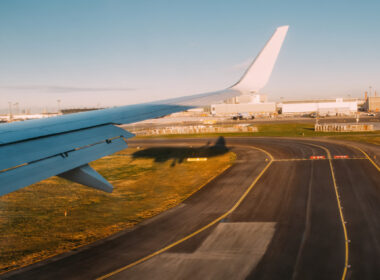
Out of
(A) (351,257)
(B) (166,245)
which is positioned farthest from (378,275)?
(B) (166,245)

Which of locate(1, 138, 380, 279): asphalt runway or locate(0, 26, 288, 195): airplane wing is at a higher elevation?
locate(0, 26, 288, 195): airplane wing

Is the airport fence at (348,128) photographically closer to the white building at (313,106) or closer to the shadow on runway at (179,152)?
the shadow on runway at (179,152)

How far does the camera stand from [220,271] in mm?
Result: 11438

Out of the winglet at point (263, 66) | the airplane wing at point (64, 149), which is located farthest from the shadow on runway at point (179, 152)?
the airplane wing at point (64, 149)

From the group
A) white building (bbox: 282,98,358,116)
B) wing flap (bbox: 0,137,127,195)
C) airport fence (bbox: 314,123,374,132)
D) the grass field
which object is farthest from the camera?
white building (bbox: 282,98,358,116)

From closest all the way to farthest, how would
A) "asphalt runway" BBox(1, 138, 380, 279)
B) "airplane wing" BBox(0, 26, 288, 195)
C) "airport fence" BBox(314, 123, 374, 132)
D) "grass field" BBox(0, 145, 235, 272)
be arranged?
"airplane wing" BBox(0, 26, 288, 195) → "asphalt runway" BBox(1, 138, 380, 279) → "grass field" BBox(0, 145, 235, 272) → "airport fence" BBox(314, 123, 374, 132)

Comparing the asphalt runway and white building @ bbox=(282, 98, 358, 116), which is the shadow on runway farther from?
white building @ bbox=(282, 98, 358, 116)

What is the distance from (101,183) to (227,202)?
47.9 feet

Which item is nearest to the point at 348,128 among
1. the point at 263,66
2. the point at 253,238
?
the point at 253,238

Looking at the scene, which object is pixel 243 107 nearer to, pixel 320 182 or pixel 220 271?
pixel 320 182

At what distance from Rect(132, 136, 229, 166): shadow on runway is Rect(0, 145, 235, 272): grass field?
3.81 m

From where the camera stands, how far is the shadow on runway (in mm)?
39250

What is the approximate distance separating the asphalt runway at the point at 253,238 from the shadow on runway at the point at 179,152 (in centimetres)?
1476

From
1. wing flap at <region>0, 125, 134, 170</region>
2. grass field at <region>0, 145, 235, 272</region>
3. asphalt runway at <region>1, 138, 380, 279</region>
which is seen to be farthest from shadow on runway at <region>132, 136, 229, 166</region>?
wing flap at <region>0, 125, 134, 170</region>
